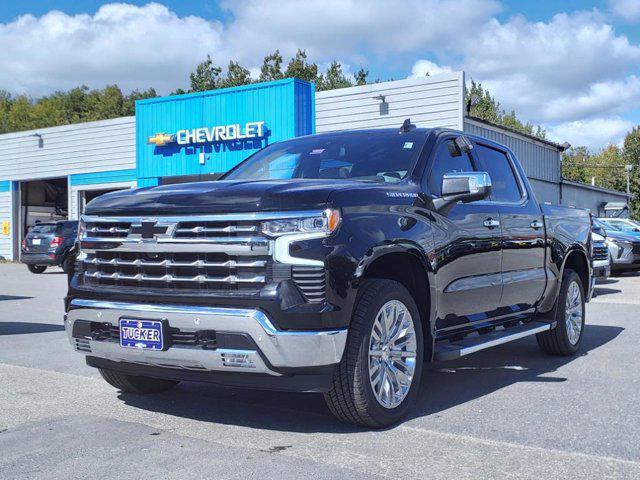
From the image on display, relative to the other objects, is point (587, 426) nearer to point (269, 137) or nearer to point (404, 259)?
point (404, 259)

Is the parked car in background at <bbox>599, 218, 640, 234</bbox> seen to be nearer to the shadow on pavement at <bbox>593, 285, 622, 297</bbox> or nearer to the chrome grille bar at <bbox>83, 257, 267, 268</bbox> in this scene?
the shadow on pavement at <bbox>593, 285, 622, 297</bbox>

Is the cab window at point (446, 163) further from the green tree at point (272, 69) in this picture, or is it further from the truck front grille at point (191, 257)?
the green tree at point (272, 69)

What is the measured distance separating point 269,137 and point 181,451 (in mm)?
19275

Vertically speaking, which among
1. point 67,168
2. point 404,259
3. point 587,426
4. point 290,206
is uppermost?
point 67,168

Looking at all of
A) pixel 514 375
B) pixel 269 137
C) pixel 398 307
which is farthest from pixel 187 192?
pixel 269 137

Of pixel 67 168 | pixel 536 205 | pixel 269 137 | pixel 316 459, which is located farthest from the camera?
pixel 67 168

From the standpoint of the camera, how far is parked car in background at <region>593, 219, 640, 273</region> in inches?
727

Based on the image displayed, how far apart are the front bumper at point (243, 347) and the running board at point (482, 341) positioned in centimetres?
123

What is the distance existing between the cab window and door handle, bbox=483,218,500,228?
464 millimetres

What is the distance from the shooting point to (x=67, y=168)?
30.1m

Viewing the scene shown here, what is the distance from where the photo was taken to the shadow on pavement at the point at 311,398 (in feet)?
16.0

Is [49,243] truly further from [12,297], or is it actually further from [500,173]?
[500,173]

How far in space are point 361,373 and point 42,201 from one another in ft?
108

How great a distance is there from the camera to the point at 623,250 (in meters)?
18.6
